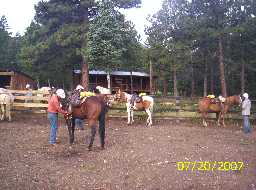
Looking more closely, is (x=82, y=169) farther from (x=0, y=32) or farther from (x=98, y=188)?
(x=0, y=32)

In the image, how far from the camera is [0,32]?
194 feet

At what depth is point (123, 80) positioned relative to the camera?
44.5m

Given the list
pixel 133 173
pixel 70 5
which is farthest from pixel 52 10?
pixel 133 173

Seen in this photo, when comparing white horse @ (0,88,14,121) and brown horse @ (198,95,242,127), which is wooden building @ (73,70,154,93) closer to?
white horse @ (0,88,14,121)

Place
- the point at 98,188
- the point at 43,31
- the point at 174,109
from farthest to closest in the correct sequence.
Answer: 1. the point at 43,31
2. the point at 174,109
3. the point at 98,188

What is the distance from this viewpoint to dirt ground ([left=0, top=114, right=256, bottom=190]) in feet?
23.9

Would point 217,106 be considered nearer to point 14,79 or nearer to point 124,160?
point 124,160

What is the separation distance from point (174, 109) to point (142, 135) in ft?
21.1

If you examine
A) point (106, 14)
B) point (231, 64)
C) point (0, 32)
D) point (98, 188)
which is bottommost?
point (98, 188)

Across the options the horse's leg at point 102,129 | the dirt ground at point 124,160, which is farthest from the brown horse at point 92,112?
the dirt ground at point 124,160
